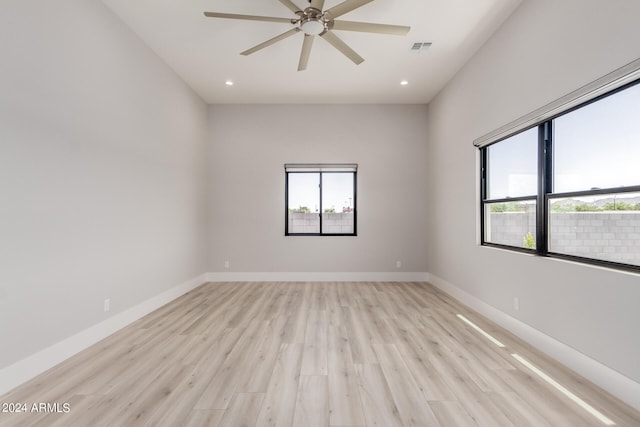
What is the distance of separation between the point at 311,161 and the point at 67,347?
4.00m

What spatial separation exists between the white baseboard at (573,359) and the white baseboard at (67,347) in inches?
155

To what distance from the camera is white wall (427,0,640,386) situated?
1778mm

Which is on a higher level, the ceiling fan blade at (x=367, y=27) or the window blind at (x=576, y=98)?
the ceiling fan blade at (x=367, y=27)

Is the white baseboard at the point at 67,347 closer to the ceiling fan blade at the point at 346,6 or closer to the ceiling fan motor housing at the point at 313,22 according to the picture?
the ceiling fan motor housing at the point at 313,22

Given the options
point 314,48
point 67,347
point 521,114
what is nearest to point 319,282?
point 67,347

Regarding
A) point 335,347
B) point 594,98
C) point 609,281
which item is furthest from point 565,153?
point 335,347

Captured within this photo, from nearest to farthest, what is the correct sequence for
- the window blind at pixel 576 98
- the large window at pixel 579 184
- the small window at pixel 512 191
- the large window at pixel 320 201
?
1. the window blind at pixel 576 98
2. the large window at pixel 579 184
3. the small window at pixel 512 191
4. the large window at pixel 320 201

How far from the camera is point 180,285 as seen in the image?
4.11 m

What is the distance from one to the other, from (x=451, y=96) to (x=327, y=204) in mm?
2645

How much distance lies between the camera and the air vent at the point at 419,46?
128 inches

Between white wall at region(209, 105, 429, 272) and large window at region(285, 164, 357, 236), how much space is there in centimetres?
17

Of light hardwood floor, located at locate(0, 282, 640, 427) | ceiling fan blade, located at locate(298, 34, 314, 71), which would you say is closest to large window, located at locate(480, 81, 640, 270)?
light hardwood floor, located at locate(0, 282, 640, 427)

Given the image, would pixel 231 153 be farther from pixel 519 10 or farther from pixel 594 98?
pixel 594 98

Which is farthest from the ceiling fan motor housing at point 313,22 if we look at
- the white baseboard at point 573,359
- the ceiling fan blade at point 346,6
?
the white baseboard at point 573,359
